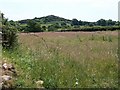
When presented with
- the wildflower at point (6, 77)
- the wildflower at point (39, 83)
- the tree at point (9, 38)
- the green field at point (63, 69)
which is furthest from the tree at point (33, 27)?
the wildflower at point (6, 77)

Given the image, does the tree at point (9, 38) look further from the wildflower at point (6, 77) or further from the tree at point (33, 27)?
the tree at point (33, 27)

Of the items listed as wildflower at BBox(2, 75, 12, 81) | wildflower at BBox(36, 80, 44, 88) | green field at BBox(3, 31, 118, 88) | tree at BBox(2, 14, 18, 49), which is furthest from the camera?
tree at BBox(2, 14, 18, 49)

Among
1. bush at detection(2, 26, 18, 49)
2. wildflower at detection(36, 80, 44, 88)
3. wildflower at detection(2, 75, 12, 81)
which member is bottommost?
wildflower at detection(36, 80, 44, 88)

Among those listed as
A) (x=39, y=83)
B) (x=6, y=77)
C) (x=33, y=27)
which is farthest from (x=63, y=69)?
(x=33, y=27)

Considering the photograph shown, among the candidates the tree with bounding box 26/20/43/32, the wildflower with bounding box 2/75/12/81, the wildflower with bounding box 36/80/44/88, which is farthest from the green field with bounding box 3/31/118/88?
the tree with bounding box 26/20/43/32

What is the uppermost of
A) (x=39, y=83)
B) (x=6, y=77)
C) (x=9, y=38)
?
(x=9, y=38)

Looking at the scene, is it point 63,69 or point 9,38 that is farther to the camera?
point 9,38

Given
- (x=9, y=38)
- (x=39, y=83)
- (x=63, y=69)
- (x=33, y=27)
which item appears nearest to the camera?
(x=39, y=83)

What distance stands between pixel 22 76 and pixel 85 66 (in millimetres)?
2521

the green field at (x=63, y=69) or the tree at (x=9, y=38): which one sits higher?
the tree at (x=9, y=38)

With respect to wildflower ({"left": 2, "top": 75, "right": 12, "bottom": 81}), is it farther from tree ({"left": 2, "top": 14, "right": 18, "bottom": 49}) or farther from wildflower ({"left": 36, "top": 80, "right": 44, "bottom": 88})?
tree ({"left": 2, "top": 14, "right": 18, "bottom": 49})

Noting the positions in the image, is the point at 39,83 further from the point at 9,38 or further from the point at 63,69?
the point at 9,38

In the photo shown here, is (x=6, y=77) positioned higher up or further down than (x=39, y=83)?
higher up

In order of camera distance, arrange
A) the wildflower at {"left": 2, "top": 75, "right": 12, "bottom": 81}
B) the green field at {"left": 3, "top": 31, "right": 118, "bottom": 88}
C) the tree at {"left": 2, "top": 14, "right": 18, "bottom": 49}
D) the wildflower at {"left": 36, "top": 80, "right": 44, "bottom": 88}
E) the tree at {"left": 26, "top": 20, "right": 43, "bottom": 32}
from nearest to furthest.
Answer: the wildflower at {"left": 2, "top": 75, "right": 12, "bottom": 81}, the wildflower at {"left": 36, "top": 80, "right": 44, "bottom": 88}, the green field at {"left": 3, "top": 31, "right": 118, "bottom": 88}, the tree at {"left": 2, "top": 14, "right": 18, "bottom": 49}, the tree at {"left": 26, "top": 20, "right": 43, "bottom": 32}
